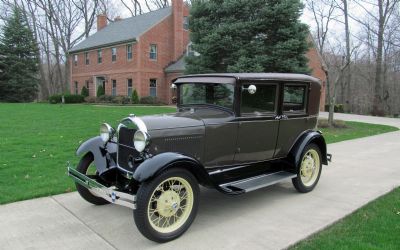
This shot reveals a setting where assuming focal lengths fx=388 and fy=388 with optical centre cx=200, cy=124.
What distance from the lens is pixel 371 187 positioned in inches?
247

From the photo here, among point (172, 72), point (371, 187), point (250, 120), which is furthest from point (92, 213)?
point (172, 72)

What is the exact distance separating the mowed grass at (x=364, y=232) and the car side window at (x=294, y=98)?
68.2 inches

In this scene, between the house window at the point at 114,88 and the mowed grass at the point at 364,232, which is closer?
the mowed grass at the point at 364,232

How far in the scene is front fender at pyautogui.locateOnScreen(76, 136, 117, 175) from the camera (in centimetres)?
500

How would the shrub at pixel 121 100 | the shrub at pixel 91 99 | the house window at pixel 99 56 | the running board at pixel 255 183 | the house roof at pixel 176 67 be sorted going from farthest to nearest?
the house window at pixel 99 56
the shrub at pixel 91 99
the house roof at pixel 176 67
the shrub at pixel 121 100
the running board at pixel 255 183

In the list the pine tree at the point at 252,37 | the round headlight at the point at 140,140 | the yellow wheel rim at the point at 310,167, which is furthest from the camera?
the pine tree at the point at 252,37

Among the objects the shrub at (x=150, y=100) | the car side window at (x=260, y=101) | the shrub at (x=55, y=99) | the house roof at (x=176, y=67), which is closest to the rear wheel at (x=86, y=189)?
the car side window at (x=260, y=101)

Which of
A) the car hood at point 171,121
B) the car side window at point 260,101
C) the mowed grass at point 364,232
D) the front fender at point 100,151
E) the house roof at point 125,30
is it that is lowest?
the mowed grass at point 364,232

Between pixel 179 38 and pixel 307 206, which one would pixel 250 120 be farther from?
pixel 179 38

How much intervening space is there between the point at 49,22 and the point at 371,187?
45.4m

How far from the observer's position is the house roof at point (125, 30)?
30.5m

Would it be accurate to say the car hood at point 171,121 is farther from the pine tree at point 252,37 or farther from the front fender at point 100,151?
the pine tree at point 252,37

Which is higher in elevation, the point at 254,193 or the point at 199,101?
the point at 199,101

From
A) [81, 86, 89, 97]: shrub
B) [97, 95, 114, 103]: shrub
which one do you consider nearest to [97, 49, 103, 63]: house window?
[81, 86, 89, 97]: shrub
